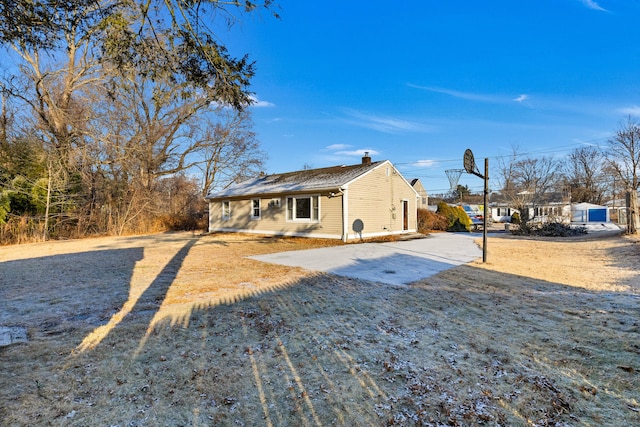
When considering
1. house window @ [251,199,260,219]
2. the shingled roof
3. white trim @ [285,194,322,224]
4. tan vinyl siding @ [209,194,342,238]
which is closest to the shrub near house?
the shingled roof

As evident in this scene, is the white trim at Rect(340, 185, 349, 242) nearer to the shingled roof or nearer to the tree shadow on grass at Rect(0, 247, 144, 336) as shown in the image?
the shingled roof

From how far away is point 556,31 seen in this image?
36.8 feet

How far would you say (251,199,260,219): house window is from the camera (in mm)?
17234

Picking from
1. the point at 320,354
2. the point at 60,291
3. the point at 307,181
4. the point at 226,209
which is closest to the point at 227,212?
the point at 226,209

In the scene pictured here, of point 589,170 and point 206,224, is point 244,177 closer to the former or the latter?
point 206,224

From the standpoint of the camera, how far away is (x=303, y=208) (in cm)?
1530

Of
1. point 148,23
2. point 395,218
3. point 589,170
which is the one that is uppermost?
point 589,170

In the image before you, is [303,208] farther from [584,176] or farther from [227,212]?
[584,176]

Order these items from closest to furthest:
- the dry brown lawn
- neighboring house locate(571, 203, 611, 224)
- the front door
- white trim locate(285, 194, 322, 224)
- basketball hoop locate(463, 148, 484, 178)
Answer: the dry brown lawn < basketball hoop locate(463, 148, 484, 178) < white trim locate(285, 194, 322, 224) < the front door < neighboring house locate(571, 203, 611, 224)

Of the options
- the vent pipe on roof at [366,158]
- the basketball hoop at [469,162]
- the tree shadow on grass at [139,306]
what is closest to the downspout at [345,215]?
the vent pipe on roof at [366,158]

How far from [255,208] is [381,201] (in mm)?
6818

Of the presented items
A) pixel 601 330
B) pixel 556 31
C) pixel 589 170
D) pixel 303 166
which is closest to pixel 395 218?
pixel 556 31

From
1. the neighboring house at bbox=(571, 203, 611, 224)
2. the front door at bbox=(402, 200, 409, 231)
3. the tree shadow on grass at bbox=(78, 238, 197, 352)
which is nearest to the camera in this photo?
the tree shadow on grass at bbox=(78, 238, 197, 352)

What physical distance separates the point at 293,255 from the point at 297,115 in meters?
11.8
